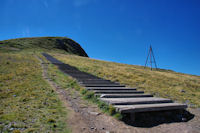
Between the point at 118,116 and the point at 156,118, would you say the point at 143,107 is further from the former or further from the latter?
the point at 118,116

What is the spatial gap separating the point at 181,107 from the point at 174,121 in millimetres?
979

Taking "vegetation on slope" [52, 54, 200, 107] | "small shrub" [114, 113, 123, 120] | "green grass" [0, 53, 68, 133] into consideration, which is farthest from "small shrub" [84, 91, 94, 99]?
"vegetation on slope" [52, 54, 200, 107]

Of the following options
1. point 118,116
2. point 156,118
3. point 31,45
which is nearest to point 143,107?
point 156,118

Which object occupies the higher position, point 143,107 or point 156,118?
point 143,107

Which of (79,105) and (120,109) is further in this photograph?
(79,105)

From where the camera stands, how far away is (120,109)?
193 inches

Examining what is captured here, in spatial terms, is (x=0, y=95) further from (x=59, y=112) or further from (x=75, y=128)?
(x=75, y=128)

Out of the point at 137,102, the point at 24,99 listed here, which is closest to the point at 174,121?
the point at 137,102

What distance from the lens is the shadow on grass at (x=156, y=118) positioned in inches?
190

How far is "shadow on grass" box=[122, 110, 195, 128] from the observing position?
4.82 m

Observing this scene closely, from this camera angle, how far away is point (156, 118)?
17.4ft

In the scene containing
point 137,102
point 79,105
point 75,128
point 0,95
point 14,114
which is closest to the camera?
point 75,128

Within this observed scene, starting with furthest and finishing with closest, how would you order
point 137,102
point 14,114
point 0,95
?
point 0,95 < point 137,102 < point 14,114

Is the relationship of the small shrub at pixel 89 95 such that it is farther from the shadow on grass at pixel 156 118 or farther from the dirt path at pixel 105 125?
the shadow on grass at pixel 156 118
